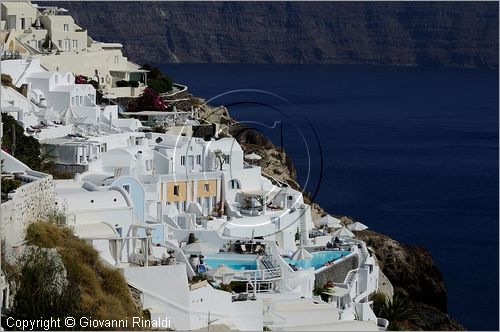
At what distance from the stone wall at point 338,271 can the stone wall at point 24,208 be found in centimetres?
544

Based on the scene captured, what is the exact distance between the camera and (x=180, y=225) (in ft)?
73.6

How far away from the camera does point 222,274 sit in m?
18.7

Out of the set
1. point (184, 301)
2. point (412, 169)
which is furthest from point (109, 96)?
point (412, 169)

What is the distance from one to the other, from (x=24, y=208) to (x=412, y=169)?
138 feet

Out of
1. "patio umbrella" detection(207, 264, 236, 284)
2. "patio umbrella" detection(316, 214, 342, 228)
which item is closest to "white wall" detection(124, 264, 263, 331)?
"patio umbrella" detection(207, 264, 236, 284)

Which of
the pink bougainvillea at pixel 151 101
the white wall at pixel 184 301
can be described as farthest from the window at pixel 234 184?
the white wall at pixel 184 301

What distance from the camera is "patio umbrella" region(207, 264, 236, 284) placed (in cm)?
1856

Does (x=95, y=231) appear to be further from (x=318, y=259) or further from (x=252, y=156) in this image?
(x=252, y=156)

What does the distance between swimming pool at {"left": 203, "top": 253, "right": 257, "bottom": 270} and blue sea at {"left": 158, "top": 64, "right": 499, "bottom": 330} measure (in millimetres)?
4110

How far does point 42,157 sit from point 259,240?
373 cm

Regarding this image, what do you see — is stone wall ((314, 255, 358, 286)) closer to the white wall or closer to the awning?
the awning

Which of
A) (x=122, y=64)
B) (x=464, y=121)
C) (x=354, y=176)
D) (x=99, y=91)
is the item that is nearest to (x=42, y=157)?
(x=99, y=91)

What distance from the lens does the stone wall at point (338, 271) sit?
21797 millimetres

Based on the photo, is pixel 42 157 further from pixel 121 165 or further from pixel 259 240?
pixel 259 240
